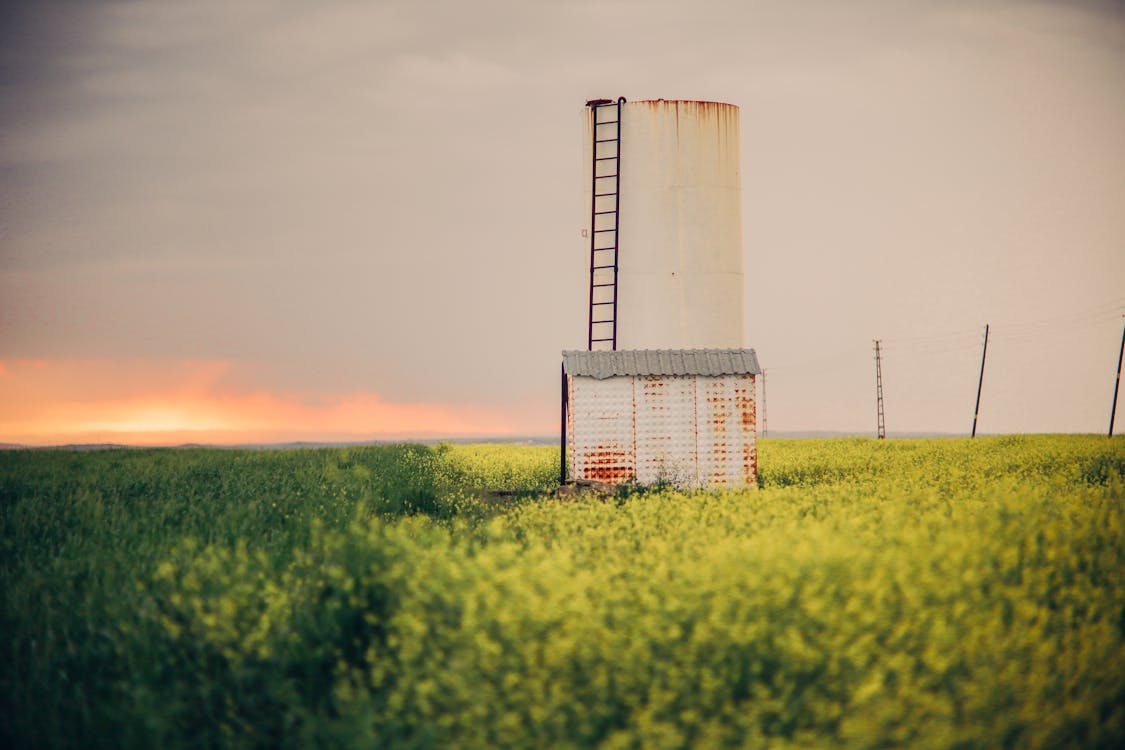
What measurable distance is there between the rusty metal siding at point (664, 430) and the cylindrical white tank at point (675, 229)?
4.51 feet

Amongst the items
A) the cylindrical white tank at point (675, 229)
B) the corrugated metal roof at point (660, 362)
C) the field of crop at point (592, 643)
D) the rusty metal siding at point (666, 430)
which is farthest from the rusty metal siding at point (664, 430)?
the field of crop at point (592, 643)

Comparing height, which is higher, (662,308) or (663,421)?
(662,308)

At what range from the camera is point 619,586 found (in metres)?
7.62

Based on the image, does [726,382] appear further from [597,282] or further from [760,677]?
[760,677]

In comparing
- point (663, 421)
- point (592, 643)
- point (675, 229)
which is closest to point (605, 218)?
point (675, 229)

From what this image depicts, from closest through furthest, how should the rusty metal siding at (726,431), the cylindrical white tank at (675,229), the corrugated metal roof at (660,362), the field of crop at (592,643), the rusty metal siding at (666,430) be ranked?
the field of crop at (592,643) → the rusty metal siding at (666,430) → the rusty metal siding at (726,431) → the corrugated metal roof at (660,362) → the cylindrical white tank at (675,229)

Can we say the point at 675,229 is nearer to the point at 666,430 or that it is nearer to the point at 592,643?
the point at 666,430

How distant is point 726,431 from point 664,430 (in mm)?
1604

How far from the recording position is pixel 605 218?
22.6m

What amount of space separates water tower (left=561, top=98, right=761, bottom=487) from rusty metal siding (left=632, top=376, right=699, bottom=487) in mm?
26

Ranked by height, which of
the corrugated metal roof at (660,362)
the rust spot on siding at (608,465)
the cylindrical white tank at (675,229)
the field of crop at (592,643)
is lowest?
the field of crop at (592,643)

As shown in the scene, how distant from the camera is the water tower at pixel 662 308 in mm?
20875

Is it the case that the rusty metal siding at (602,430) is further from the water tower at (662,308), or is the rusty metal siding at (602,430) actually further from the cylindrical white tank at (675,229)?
the cylindrical white tank at (675,229)

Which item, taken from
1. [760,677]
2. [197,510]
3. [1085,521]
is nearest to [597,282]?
[197,510]
